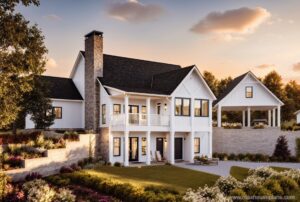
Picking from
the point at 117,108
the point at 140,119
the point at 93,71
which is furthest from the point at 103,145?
the point at 93,71

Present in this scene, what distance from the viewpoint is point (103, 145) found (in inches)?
1177

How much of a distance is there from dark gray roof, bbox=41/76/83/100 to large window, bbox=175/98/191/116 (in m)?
9.46

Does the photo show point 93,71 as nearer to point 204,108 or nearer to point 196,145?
point 204,108

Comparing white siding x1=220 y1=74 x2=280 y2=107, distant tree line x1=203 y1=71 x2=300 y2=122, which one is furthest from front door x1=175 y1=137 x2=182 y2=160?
distant tree line x1=203 y1=71 x2=300 y2=122

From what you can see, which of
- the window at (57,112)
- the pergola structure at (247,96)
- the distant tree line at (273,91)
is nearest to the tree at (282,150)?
the pergola structure at (247,96)

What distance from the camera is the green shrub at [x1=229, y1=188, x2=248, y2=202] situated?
1673cm

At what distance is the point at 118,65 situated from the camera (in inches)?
1344

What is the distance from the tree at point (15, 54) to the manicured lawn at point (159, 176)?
7076mm

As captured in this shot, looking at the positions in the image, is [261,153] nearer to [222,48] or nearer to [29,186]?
[222,48]

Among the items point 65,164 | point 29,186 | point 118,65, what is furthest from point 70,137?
point 118,65

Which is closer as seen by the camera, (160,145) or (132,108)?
(132,108)

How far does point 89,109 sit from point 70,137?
576cm

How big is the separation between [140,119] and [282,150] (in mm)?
15408

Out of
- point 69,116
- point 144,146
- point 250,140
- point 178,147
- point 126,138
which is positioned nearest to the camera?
point 126,138
